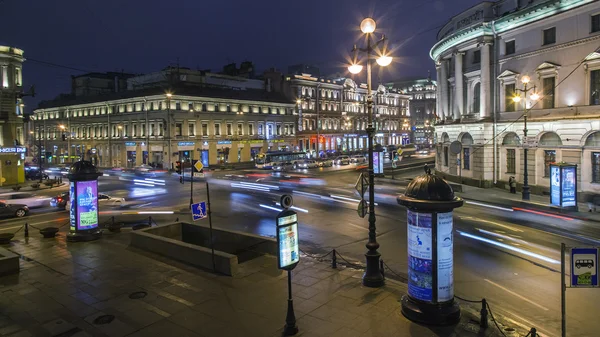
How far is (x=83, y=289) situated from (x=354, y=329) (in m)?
8.15

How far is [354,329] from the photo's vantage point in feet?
29.4

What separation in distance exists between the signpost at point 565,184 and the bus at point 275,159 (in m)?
44.9

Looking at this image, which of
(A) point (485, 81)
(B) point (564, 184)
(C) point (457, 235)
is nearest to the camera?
(C) point (457, 235)

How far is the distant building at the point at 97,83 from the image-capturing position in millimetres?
94000

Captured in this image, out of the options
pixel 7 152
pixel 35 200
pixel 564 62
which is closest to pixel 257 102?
pixel 7 152

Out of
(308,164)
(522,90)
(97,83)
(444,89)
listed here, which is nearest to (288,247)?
(522,90)

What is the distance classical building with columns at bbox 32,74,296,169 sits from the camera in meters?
66.7

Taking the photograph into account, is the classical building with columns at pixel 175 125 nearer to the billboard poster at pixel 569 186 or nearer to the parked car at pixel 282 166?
the parked car at pixel 282 166

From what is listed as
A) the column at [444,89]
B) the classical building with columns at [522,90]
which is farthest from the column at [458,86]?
the column at [444,89]

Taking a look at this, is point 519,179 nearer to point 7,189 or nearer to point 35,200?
point 35,200

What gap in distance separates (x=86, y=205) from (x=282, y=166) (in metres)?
48.5

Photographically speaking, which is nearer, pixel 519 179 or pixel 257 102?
pixel 519 179

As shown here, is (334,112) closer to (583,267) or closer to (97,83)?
(97,83)

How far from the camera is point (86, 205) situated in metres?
18.2
